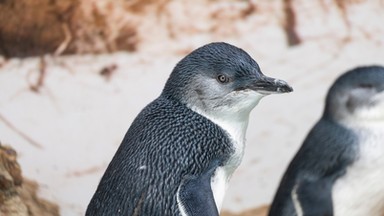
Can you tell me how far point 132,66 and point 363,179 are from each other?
6.51ft

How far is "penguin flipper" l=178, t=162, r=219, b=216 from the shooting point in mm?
3094

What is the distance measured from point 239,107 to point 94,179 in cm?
176

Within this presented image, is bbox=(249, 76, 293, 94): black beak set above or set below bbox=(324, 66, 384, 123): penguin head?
above

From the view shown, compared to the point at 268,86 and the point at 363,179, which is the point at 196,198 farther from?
the point at 363,179

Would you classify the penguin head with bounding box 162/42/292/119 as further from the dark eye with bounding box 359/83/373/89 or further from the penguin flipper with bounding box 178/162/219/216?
the dark eye with bounding box 359/83/373/89

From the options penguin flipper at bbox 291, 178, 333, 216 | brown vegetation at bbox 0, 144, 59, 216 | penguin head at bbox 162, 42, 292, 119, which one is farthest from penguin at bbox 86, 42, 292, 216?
penguin flipper at bbox 291, 178, 333, 216

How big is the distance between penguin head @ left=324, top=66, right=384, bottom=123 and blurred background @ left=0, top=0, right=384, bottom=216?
3.04ft

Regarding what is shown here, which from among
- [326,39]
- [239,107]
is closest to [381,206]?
[239,107]

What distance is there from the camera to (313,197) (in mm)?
4152

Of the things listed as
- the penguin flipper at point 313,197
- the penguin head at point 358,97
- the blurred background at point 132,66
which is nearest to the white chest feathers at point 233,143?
the penguin flipper at point 313,197

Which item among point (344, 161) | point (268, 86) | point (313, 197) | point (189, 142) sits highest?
point (268, 86)

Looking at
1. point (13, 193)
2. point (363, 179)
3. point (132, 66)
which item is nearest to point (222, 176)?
point (13, 193)

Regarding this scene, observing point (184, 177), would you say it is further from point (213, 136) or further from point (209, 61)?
point (209, 61)

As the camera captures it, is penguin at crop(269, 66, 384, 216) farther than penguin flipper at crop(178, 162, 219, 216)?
Yes
